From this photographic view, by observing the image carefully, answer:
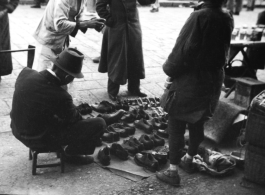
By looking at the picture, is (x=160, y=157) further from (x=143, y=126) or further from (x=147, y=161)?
(x=143, y=126)

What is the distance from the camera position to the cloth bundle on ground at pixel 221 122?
17.3 feet

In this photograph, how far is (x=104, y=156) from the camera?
455cm

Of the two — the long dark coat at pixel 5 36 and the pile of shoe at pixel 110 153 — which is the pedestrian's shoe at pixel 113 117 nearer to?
the pile of shoe at pixel 110 153

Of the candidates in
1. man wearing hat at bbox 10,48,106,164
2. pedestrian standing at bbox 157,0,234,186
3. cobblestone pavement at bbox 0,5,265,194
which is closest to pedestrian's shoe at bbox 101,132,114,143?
cobblestone pavement at bbox 0,5,265,194

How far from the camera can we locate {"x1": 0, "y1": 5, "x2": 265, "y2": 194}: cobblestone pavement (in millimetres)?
4133

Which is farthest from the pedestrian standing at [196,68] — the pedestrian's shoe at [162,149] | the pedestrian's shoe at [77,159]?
the pedestrian's shoe at [77,159]

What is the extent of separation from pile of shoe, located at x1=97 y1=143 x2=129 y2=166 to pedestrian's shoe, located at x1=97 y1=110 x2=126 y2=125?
0.81 meters

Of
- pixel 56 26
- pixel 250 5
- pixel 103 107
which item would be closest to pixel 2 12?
pixel 56 26

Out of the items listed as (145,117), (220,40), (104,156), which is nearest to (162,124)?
(145,117)

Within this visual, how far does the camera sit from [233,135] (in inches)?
212

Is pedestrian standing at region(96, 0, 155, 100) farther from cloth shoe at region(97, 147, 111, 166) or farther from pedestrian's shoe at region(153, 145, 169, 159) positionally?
cloth shoe at region(97, 147, 111, 166)

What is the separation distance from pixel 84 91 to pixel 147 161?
2.72m

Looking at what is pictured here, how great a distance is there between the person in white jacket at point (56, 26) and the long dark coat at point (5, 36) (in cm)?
144

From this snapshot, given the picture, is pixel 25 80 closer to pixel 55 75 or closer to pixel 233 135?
pixel 55 75
